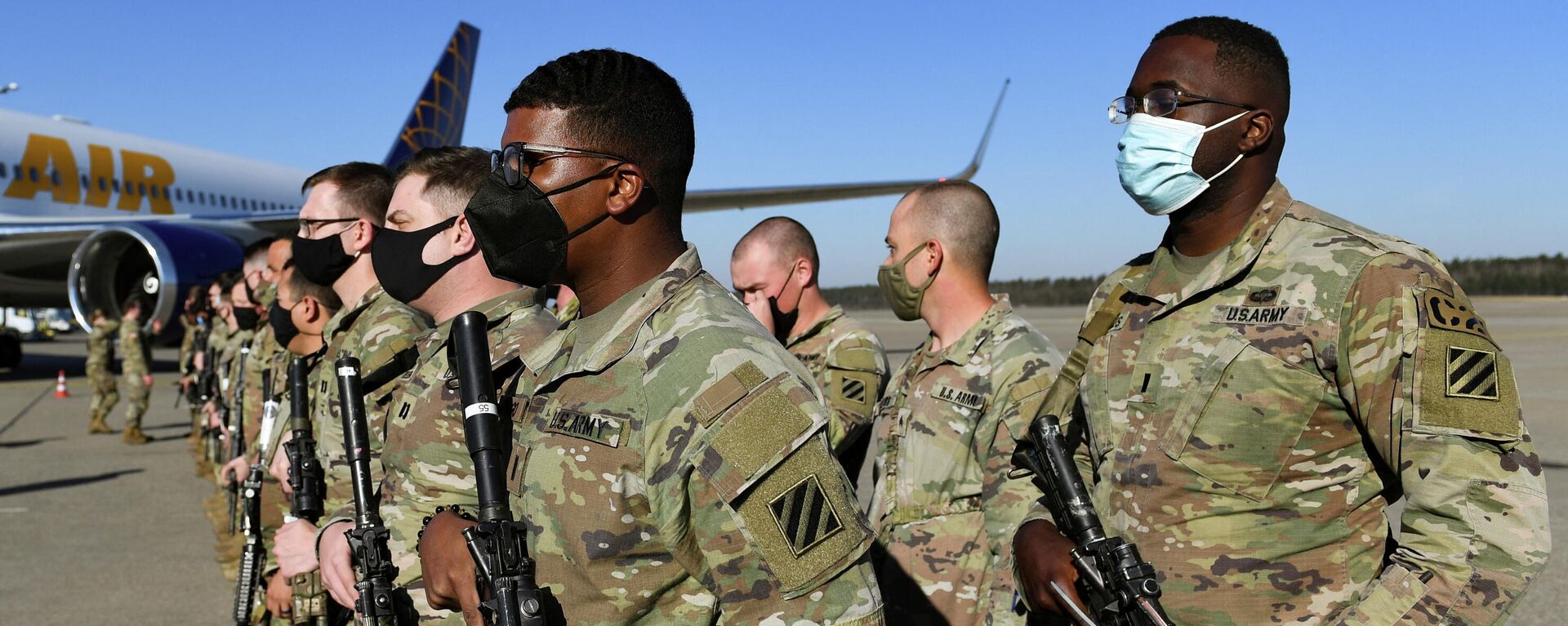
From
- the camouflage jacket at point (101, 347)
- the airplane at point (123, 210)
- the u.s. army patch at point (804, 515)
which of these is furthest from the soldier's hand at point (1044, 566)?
the camouflage jacket at point (101, 347)

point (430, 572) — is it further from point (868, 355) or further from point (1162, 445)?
point (868, 355)

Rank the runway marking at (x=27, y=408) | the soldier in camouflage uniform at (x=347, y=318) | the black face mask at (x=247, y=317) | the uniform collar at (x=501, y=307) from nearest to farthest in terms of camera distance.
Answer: the uniform collar at (x=501, y=307), the soldier in camouflage uniform at (x=347, y=318), the black face mask at (x=247, y=317), the runway marking at (x=27, y=408)

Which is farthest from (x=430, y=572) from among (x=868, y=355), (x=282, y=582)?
(x=868, y=355)

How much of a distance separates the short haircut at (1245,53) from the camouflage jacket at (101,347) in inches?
513

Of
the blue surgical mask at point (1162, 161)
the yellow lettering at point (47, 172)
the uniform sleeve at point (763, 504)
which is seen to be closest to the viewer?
the uniform sleeve at point (763, 504)

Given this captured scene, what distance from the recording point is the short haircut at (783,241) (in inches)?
189

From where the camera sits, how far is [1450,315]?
1.77 metres

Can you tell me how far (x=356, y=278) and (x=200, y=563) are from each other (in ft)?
13.2

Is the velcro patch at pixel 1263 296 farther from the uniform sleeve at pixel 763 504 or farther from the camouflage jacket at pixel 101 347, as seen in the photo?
the camouflage jacket at pixel 101 347

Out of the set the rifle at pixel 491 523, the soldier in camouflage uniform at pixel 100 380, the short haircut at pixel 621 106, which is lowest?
the soldier in camouflage uniform at pixel 100 380

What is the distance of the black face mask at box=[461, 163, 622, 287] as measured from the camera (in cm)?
187

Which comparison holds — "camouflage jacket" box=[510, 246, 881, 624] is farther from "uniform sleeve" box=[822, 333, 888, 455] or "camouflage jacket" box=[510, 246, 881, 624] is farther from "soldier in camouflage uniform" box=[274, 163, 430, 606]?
"uniform sleeve" box=[822, 333, 888, 455]

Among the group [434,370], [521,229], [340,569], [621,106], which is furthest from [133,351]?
[621,106]

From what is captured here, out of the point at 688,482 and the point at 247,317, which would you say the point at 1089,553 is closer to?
the point at 688,482
